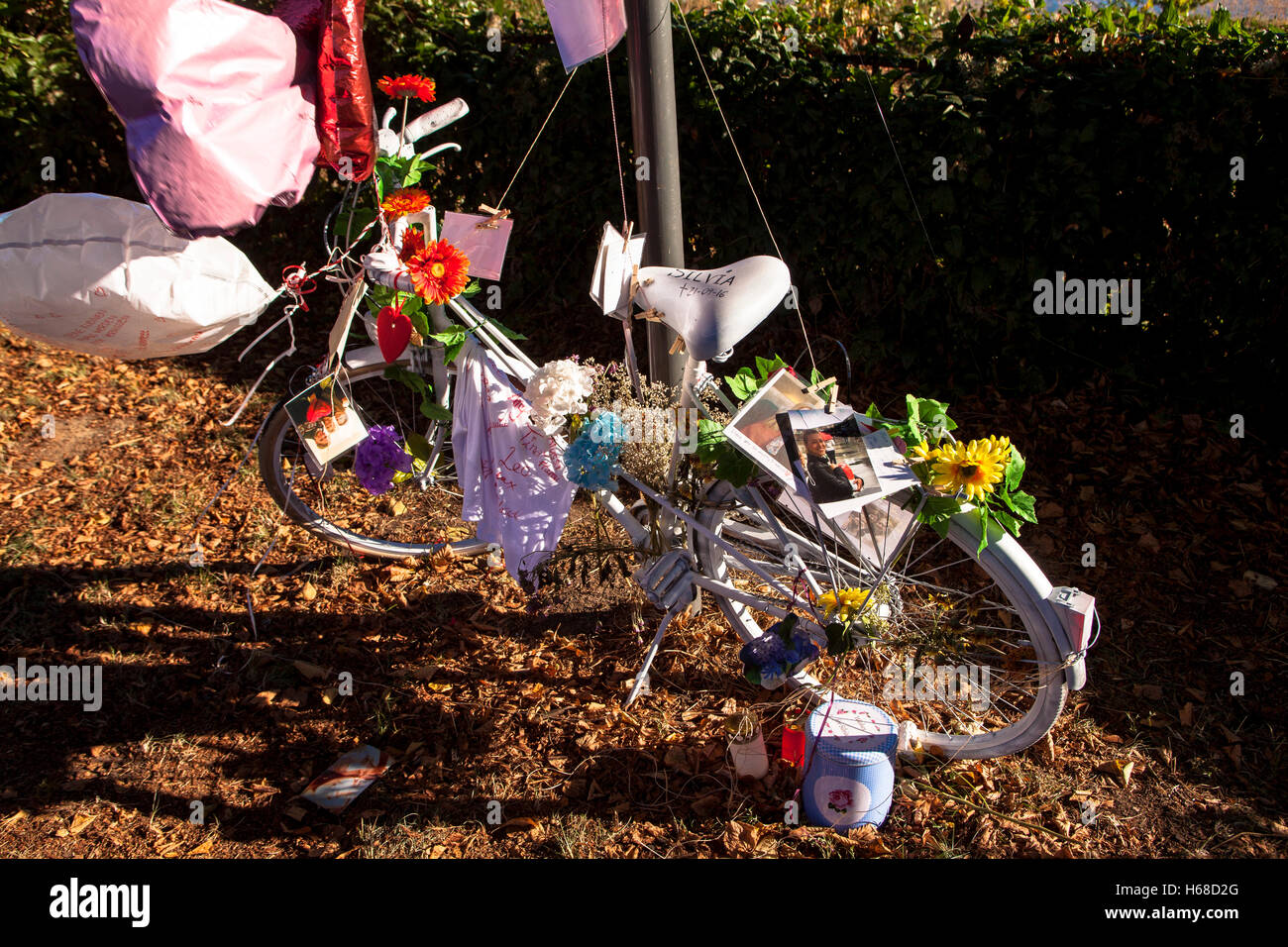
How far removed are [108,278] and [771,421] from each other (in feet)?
5.34

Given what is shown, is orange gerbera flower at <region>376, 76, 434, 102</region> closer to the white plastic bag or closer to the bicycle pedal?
the white plastic bag

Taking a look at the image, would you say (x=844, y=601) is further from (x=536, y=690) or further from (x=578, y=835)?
(x=536, y=690)

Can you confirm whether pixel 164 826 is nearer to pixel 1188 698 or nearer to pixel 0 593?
pixel 0 593

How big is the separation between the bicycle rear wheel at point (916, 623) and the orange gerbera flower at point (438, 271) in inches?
35.4

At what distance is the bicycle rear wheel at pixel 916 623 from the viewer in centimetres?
216

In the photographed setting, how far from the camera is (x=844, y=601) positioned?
218 centimetres

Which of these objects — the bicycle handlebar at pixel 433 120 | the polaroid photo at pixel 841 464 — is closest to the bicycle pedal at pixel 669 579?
the polaroid photo at pixel 841 464

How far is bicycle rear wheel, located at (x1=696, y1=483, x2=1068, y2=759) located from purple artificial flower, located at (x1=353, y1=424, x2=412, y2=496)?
1012 millimetres

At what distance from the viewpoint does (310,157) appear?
204 cm

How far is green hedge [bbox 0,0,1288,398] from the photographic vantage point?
3271 millimetres

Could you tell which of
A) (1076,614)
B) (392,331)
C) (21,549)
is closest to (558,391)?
(392,331)

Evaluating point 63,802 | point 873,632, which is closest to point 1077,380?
point 873,632

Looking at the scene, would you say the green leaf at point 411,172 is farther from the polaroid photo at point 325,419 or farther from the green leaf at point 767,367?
the green leaf at point 767,367

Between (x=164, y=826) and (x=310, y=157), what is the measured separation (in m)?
1.88
